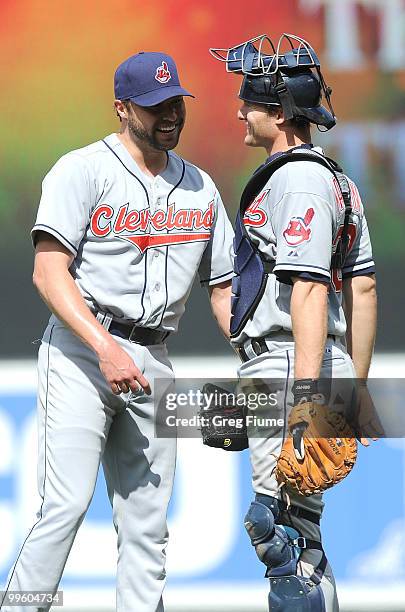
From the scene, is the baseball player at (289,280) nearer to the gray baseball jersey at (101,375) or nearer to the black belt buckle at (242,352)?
the black belt buckle at (242,352)

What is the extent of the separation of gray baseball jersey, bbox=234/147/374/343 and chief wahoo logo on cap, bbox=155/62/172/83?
44cm

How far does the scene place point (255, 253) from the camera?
136 inches

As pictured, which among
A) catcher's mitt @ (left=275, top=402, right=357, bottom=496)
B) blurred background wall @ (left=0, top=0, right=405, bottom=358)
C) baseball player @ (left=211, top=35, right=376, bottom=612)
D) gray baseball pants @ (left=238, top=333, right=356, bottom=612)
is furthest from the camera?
→ blurred background wall @ (left=0, top=0, right=405, bottom=358)

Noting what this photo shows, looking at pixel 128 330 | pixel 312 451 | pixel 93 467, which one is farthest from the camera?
A: pixel 128 330

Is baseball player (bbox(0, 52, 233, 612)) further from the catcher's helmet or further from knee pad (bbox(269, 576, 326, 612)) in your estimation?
knee pad (bbox(269, 576, 326, 612))

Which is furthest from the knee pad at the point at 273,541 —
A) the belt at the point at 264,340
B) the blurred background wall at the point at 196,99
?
the blurred background wall at the point at 196,99

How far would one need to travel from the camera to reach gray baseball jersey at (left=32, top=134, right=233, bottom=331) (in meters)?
3.43

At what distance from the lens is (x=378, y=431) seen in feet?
11.9

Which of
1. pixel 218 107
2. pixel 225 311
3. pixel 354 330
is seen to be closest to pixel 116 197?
pixel 225 311

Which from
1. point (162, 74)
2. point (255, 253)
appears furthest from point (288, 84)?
point (255, 253)

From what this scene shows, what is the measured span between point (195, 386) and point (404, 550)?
104 cm

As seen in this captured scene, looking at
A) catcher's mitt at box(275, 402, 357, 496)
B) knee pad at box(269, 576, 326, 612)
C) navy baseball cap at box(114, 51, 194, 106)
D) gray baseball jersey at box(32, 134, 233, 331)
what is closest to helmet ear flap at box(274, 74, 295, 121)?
navy baseball cap at box(114, 51, 194, 106)

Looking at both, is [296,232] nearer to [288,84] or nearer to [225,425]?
[288,84]

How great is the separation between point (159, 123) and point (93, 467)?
100cm
